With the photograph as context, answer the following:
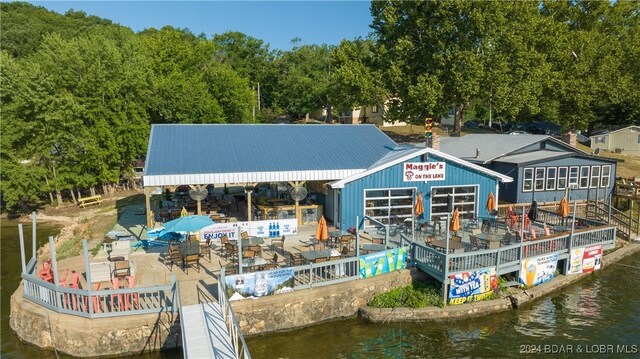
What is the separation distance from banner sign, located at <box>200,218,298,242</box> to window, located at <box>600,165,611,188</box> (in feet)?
66.0

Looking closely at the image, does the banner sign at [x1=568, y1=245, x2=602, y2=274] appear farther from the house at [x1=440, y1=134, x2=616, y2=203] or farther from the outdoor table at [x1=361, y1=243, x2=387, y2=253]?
the outdoor table at [x1=361, y1=243, x2=387, y2=253]

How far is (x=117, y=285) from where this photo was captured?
44.9ft

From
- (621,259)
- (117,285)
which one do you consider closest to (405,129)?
(621,259)

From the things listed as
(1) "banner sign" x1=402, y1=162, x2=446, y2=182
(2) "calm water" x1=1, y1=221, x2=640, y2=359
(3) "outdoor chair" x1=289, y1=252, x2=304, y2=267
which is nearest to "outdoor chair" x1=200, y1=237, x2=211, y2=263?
(3) "outdoor chair" x1=289, y1=252, x2=304, y2=267

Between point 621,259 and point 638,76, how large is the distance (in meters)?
37.5

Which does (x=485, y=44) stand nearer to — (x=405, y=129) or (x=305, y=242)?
(x=405, y=129)

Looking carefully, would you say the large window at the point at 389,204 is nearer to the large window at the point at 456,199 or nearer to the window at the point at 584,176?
the large window at the point at 456,199

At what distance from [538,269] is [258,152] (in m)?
13.4

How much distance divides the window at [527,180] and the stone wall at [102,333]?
21.0m

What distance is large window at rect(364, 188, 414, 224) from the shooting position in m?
21.5

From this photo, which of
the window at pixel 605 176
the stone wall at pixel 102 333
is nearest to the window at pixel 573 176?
the window at pixel 605 176

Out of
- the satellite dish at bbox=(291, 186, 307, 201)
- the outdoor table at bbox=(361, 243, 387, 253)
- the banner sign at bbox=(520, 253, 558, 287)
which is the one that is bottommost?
the banner sign at bbox=(520, 253, 558, 287)

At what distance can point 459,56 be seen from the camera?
120 ft

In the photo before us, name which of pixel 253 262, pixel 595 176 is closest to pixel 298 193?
pixel 253 262
